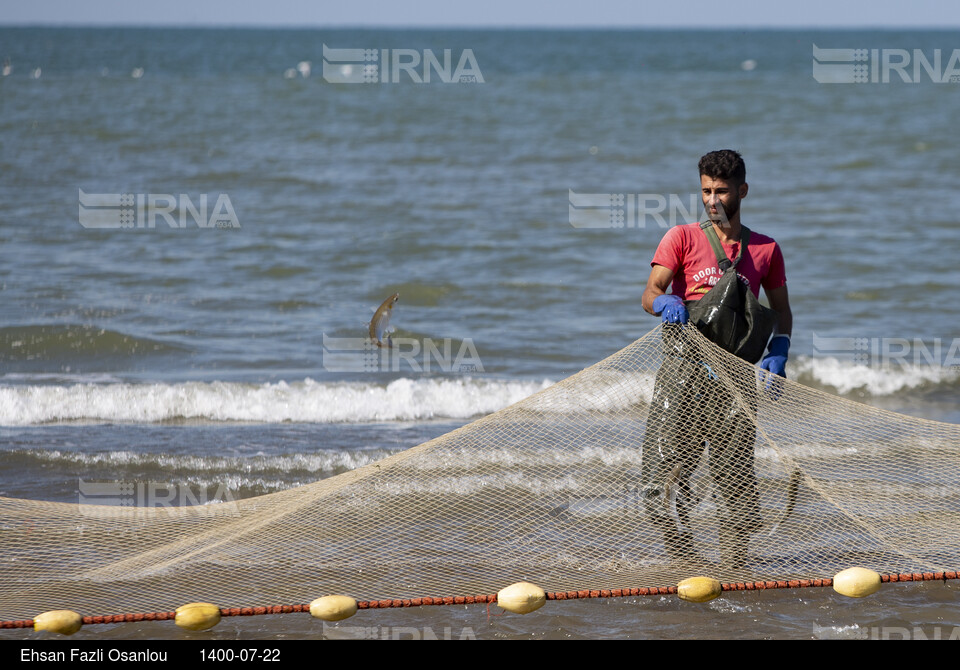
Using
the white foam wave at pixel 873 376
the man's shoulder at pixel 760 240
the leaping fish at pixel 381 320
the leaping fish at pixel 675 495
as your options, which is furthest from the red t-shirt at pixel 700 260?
the white foam wave at pixel 873 376

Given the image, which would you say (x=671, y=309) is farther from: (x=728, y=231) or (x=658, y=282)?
(x=728, y=231)

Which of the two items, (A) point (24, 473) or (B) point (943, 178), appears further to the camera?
(B) point (943, 178)

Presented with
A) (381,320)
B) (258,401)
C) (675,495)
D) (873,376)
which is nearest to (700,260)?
(675,495)

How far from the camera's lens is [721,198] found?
157 inches

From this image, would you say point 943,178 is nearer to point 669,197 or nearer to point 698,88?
point 669,197

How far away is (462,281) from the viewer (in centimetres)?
1155

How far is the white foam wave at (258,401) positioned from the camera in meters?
7.36

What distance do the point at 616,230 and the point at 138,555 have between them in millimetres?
10555

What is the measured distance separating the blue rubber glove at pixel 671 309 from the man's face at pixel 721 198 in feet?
1.22

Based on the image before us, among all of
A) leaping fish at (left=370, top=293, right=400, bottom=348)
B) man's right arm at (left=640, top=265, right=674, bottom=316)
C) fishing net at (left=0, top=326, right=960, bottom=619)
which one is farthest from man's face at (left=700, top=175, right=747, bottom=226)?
leaping fish at (left=370, top=293, right=400, bottom=348)

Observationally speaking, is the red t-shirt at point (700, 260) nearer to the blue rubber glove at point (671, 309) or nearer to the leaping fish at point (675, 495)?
the blue rubber glove at point (671, 309)

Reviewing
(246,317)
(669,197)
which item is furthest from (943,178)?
(246,317)

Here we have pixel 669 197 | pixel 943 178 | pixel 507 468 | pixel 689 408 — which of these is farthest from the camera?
pixel 943 178
